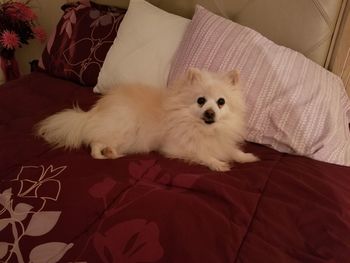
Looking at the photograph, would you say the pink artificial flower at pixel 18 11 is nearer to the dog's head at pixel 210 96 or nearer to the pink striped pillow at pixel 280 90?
the pink striped pillow at pixel 280 90

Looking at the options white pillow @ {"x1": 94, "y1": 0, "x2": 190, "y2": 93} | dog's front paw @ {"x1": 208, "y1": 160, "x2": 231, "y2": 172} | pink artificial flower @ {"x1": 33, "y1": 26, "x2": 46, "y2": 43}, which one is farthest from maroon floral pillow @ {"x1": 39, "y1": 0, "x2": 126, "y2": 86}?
dog's front paw @ {"x1": 208, "y1": 160, "x2": 231, "y2": 172}

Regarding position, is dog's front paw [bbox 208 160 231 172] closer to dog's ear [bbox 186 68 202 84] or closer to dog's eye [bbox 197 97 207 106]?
dog's eye [bbox 197 97 207 106]

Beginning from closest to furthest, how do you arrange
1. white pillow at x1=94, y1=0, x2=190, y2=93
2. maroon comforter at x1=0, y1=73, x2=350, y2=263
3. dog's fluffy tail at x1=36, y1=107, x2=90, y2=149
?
1. maroon comforter at x1=0, y1=73, x2=350, y2=263
2. dog's fluffy tail at x1=36, y1=107, x2=90, y2=149
3. white pillow at x1=94, y1=0, x2=190, y2=93

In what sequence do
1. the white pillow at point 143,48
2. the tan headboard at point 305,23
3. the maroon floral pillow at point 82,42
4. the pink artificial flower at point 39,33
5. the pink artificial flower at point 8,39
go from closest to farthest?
the tan headboard at point 305,23 → the white pillow at point 143,48 → the maroon floral pillow at point 82,42 → the pink artificial flower at point 8,39 → the pink artificial flower at point 39,33

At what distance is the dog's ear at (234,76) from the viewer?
1.32 metres

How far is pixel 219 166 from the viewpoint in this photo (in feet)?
4.24

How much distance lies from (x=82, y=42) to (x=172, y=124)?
2.91ft

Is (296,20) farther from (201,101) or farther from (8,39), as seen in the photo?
(8,39)

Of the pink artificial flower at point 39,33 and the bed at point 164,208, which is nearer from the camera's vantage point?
the bed at point 164,208

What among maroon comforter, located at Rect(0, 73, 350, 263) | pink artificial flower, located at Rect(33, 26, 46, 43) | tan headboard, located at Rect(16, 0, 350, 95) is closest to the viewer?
maroon comforter, located at Rect(0, 73, 350, 263)

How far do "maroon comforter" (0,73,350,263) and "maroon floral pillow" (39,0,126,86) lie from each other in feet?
2.18

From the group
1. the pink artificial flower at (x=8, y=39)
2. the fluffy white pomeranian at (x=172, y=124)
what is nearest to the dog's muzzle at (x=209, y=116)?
the fluffy white pomeranian at (x=172, y=124)

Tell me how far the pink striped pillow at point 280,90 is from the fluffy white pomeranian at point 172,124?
0.10 metres

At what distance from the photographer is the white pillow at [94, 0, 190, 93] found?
1672mm
